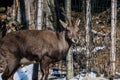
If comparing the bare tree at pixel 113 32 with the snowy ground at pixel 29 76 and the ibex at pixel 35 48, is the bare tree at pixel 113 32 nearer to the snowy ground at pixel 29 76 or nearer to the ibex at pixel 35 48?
the snowy ground at pixel 29 76

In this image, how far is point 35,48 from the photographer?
9898 millimetres

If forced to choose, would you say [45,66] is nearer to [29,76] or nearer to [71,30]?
[29,76]

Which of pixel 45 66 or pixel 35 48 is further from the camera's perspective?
pixel 35 48

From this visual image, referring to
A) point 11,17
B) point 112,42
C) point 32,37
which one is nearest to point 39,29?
point 32,37

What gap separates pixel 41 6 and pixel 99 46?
9.68ft

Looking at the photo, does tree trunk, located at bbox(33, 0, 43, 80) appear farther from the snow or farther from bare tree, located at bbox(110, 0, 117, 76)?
bare tree, located at bbox(110, 0, 117, 76)

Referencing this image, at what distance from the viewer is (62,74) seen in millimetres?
10875

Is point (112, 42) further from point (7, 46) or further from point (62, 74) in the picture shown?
point (7, 46)

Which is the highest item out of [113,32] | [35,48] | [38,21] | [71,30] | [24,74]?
[38,21]

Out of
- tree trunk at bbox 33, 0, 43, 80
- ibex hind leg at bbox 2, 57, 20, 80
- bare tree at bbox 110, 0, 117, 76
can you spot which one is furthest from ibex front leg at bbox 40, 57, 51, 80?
→ bare tree at bbox 110, 0, 117, 76

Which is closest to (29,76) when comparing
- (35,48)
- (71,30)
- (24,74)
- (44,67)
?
(24,74)

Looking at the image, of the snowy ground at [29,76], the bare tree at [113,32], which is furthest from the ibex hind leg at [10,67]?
the bare tree at [113,32]

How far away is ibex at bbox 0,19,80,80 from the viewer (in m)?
9.73

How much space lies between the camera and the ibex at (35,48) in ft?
31.9
